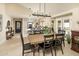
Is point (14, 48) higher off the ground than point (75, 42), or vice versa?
point (75, 42)

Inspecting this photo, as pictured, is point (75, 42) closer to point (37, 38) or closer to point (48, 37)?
point (48, 37)

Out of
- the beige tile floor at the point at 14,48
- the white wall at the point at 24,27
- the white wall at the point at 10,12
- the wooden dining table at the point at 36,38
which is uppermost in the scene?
the white wall at the point at 10,12

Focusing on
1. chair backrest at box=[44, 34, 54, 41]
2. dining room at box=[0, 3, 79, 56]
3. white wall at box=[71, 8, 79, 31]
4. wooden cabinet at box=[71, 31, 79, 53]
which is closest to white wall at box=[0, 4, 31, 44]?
dining room at box=[0, 3, 79, 56]

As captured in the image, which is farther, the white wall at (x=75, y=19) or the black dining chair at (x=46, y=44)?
the black dining chair at (x=46, y=44)

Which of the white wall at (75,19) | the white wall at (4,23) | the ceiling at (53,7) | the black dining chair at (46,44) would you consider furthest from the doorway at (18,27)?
the white wall at (75,19)

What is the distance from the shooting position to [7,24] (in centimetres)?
238

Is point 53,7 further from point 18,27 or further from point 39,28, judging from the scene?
point 18,27

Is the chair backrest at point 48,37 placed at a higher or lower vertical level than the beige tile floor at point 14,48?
higher

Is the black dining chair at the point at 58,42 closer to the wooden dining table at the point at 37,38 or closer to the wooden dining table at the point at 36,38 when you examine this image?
the wooden dining table at the point at 37,38

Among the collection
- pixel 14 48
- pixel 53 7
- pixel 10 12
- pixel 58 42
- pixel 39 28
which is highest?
pixel 53 7

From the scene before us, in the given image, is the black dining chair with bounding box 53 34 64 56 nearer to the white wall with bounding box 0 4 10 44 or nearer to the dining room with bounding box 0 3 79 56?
the dining room with bounding box 0 3 79 56

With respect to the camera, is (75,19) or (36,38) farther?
(36,38)

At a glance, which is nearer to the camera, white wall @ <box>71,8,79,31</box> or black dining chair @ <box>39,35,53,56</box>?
white wall @ <box>71,8,79,31</box>

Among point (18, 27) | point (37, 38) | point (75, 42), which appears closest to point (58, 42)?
point (75, 42)
